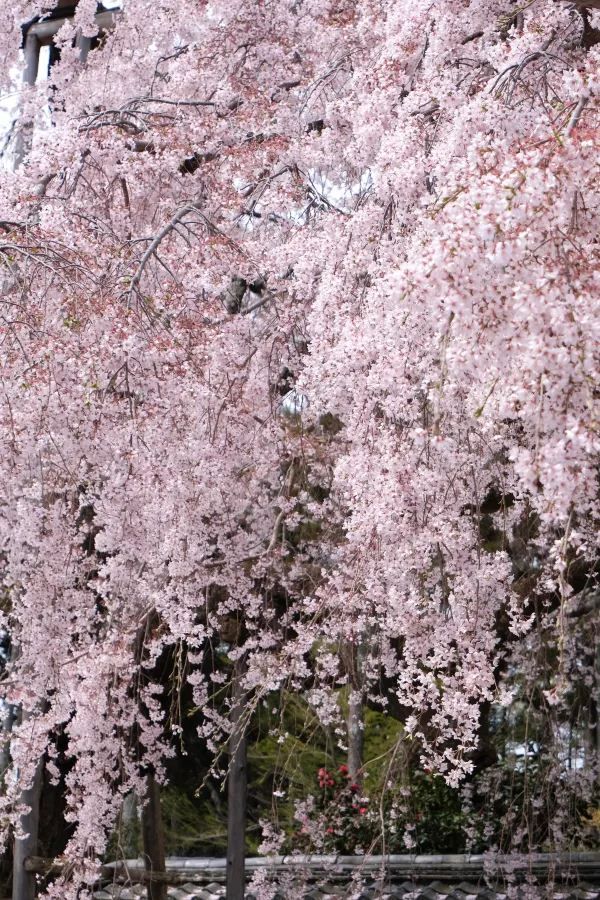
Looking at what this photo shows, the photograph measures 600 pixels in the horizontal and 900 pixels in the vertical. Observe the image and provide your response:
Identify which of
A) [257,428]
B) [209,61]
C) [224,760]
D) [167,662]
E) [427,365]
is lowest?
[224,760]

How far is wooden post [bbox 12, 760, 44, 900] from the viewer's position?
6.17 m

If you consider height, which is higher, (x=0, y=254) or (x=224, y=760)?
(x=0, y=254)

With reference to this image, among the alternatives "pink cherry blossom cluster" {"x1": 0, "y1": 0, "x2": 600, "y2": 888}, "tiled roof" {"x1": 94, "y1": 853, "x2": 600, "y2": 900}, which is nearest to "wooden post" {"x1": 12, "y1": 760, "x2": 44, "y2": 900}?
"pink cherry blossom cluster" {"x1": 0, "y1": 0, "x2": 600, "y2": 888}

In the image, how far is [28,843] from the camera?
6230 millimetres

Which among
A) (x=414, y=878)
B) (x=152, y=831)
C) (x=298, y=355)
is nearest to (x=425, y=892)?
(x=414, y=878)

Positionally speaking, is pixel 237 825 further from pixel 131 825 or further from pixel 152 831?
pixel 131 825

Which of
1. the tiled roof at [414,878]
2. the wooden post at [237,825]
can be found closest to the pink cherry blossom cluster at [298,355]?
the wooden post at [237,825]

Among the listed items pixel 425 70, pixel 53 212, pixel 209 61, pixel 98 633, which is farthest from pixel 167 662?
pixel 425 70

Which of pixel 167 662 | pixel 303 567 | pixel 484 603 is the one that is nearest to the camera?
pixel 484 603

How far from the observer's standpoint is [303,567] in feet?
19.1

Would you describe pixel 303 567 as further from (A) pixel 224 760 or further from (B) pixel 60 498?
(A) pixel 224 760

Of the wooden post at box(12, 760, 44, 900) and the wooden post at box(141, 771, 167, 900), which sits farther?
the wooden post at box(141, 771, 167, 900)

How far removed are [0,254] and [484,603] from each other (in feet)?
7.09

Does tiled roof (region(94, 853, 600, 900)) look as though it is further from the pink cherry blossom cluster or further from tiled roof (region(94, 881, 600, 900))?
the pink cherry blossom cluster
